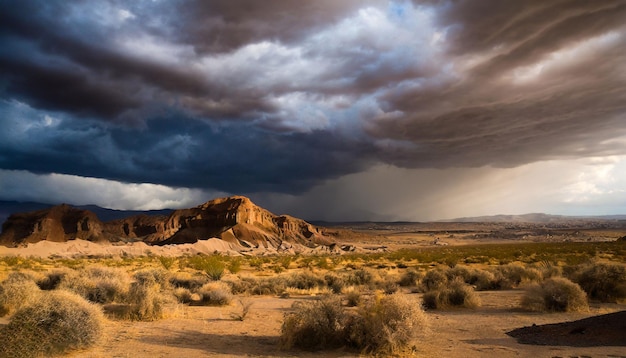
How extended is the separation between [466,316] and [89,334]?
1291cm

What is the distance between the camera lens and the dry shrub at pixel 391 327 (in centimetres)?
1066

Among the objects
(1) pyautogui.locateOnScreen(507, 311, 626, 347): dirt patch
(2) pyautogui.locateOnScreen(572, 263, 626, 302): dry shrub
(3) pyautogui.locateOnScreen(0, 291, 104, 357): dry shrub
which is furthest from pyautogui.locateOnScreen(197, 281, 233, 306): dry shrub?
(2) pyautogui.locateOnScreen(572, 263, 626, 302): dry shrub

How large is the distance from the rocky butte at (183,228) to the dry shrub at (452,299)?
104 meters

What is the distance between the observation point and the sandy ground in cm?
1103

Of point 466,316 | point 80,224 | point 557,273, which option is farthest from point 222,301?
point 80,224

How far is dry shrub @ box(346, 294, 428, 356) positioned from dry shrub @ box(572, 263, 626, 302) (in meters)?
13.7

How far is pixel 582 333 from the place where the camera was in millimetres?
12031

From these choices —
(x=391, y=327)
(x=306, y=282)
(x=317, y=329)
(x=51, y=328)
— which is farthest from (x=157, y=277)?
(x=391, y=327)

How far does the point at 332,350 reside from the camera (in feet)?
37.8

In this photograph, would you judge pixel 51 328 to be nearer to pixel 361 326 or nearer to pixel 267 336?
pixel 267 336

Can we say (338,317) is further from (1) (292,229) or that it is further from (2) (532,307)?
(1) (292,229)

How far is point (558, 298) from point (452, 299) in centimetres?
409

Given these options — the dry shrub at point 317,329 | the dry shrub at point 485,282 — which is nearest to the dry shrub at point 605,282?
the dry shrub at point 485,282

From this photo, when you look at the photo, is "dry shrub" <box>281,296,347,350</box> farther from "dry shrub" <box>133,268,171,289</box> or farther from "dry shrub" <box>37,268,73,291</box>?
"dry shrub" <box>37,268,73,291</box>
